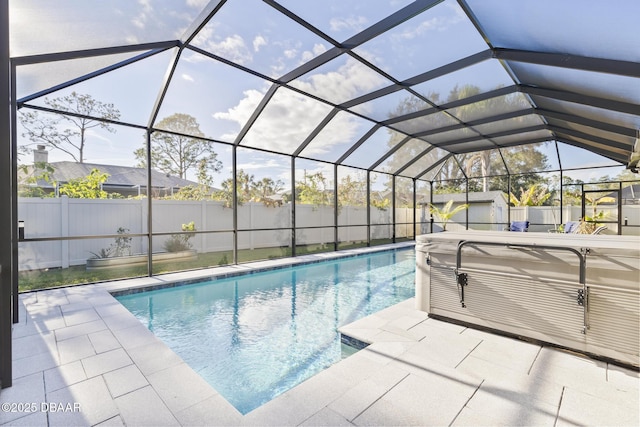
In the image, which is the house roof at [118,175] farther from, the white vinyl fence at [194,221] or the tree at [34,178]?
the white vinyl fence at [194,221]

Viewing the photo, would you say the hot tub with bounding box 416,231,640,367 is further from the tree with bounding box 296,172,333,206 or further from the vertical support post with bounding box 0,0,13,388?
the tree with bounding box 296,172,333,206

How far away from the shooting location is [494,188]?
13.3 metres

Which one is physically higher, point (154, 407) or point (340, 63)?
point (340, 63)

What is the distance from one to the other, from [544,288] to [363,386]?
Result: 206 centimetres

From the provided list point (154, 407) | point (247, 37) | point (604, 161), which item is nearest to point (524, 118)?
point (604, 161)

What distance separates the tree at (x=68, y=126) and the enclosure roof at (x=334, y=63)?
64.8 inches

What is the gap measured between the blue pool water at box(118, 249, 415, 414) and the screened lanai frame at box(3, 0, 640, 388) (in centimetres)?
182

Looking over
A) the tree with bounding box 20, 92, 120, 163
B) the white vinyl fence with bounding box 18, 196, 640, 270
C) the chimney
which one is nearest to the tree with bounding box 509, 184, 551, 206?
the white vinyl fence with bounding box 18, 196, 640, 270

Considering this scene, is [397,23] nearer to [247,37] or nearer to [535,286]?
[247,37]

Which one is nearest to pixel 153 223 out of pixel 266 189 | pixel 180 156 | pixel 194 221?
pixel 194 221

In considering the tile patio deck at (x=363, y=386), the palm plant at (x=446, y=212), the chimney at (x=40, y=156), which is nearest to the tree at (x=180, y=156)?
the chimney at (x=40, y=156)

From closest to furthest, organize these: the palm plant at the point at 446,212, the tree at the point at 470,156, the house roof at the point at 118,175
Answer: the tree at the point at 470,156 < the house roof at the point at 118,175 < the palm plant at the point at 446,212

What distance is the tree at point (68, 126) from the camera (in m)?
7.48

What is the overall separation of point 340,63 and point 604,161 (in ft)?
34.4
